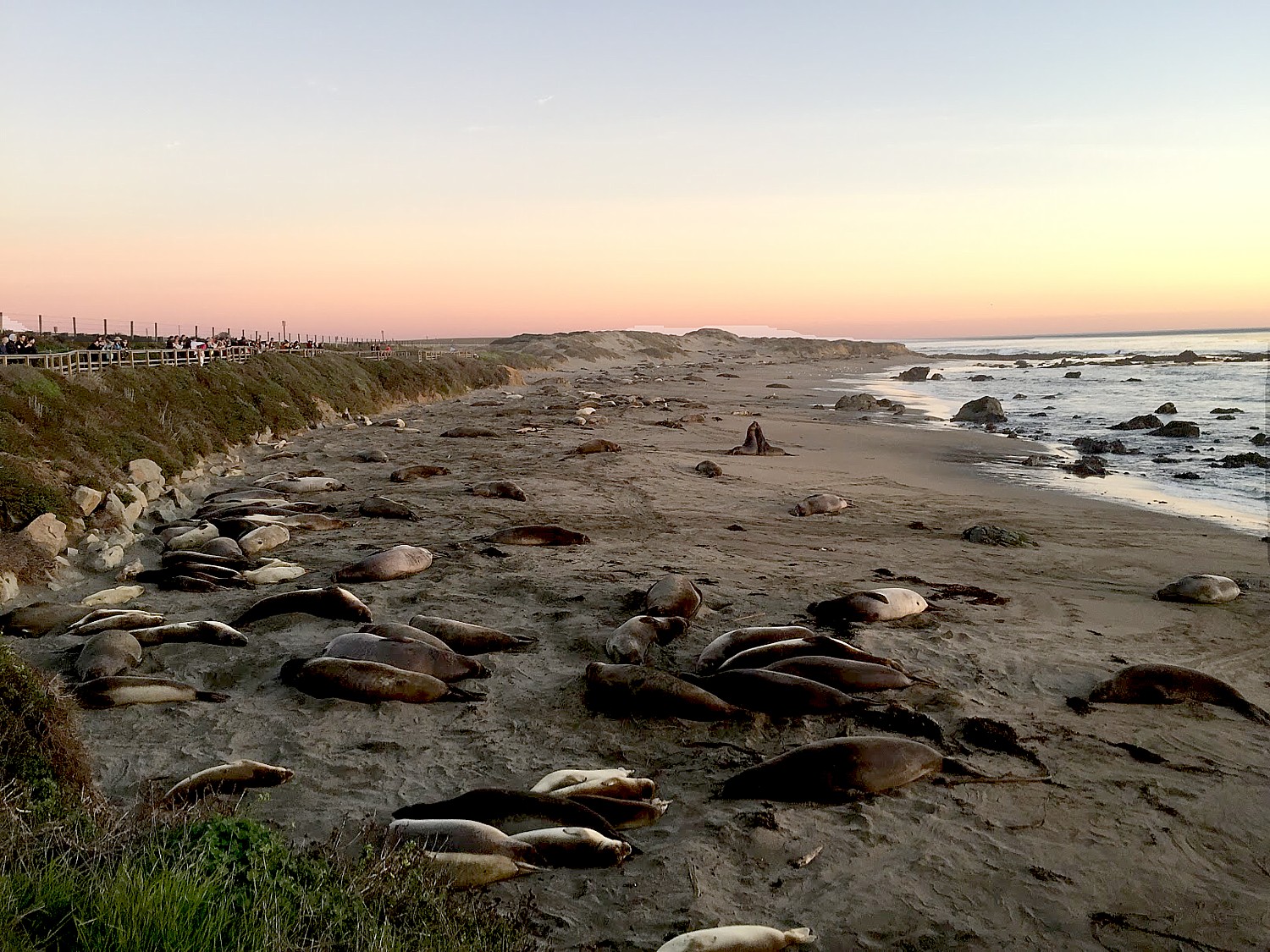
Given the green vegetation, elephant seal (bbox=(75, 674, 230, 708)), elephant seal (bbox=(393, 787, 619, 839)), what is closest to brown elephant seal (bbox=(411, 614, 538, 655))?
elephant seal (bbox=(75, 674, 230, 708))

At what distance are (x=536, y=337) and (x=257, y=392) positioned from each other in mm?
100006

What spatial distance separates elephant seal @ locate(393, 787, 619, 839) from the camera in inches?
187

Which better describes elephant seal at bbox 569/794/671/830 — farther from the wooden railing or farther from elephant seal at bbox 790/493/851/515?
the wooden railing

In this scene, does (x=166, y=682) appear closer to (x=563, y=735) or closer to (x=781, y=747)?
(x=563, y=735)

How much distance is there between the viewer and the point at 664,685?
21.1ft

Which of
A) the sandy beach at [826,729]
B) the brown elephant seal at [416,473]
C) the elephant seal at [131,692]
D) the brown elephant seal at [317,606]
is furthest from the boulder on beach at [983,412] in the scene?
the elephant seal at [131,692]

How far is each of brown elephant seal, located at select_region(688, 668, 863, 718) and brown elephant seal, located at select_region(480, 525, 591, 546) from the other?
540 centimetres

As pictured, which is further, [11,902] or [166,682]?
[166,682]

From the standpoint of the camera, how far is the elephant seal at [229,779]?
4.93 meters

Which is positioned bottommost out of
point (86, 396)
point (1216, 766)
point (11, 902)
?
point (1216, 766)

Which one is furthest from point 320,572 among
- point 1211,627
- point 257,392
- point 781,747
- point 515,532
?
point 257,392

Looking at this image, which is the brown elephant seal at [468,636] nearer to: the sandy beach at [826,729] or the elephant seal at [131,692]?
the sandy beach at [826,729]

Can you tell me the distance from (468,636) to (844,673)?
3157 mm

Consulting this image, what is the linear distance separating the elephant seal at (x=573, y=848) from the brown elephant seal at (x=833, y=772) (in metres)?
0.98
